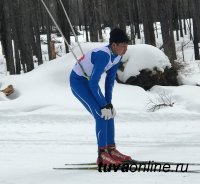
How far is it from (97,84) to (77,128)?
382 centimetres

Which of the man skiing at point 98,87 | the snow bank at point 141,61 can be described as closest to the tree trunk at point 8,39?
the snow bank at point 141,61

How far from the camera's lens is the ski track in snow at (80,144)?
4395 mm

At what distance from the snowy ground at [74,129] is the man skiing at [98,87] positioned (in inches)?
15.9

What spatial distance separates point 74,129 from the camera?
26.8 feet

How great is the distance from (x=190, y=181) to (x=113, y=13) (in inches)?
796

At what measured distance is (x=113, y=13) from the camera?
23.3 metres

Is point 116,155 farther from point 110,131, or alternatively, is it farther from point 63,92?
point 63,92

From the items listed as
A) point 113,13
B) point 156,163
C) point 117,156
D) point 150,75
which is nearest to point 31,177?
point 117,156

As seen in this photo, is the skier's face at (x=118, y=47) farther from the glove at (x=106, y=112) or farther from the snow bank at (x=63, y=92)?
the snow bank at (x=63, y=92)

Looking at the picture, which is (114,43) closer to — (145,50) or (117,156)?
(117,156)

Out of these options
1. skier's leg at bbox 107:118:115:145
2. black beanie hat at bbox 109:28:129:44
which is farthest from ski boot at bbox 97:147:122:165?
black beanie hat at bbox 109:28:129:44

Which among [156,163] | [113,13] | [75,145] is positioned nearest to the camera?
[156,163]

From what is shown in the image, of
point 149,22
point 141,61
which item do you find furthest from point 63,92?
point 149,22

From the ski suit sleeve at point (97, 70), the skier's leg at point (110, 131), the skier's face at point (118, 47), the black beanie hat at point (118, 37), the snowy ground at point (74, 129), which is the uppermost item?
the black beanie hat at point (118, 37)
